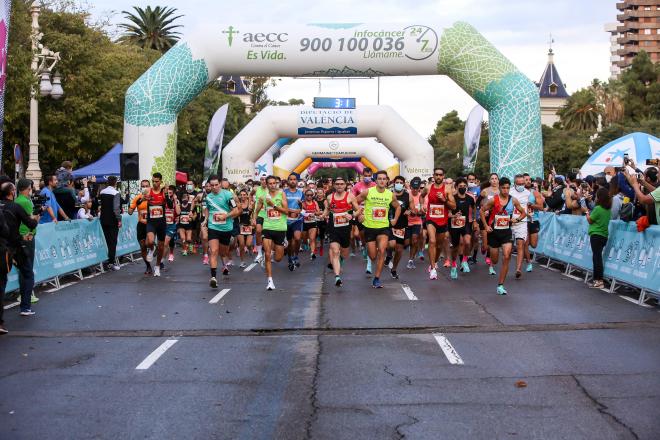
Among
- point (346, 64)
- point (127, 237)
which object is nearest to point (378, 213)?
point (127, 237)

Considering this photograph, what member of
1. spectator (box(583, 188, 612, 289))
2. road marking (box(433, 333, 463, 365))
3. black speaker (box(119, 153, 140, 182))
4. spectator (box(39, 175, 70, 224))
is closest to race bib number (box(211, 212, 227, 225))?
spectator (box(39, 175, 70, 224))

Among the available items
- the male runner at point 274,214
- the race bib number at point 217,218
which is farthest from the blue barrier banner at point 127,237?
the male runner at point 274,214

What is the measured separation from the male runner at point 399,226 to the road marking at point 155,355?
7471 mm

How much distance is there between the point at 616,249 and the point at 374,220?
12.7ft

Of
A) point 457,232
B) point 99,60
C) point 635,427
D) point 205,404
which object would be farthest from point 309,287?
point 99,60

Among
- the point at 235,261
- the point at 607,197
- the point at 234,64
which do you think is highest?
the point at 234,64

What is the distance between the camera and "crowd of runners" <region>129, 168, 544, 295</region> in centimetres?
1507

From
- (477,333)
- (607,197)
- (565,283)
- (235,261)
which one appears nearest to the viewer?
(477,333)

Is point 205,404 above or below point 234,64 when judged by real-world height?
below

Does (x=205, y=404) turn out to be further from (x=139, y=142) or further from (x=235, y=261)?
(x=139, y=142)

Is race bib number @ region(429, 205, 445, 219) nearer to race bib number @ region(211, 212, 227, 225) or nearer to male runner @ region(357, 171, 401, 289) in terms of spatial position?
male runner @ region(357, 171, 401, 289)

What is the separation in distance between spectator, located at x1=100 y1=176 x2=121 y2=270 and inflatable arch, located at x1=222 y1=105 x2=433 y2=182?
1801 centimetres

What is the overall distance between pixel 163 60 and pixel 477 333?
17721 mm

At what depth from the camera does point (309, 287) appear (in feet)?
49.8
